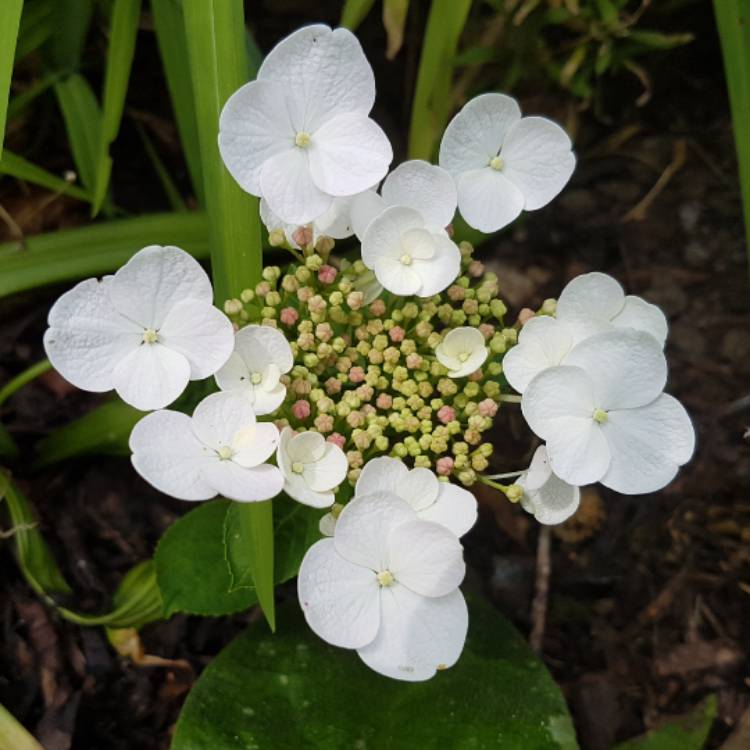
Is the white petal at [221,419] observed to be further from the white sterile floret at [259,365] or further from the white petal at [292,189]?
the white petal at [292,189]

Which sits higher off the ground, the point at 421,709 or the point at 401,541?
the point at 401,541

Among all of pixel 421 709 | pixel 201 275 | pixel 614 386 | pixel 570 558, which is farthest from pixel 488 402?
pixel 570 558

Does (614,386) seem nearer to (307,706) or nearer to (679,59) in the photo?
(307,706)

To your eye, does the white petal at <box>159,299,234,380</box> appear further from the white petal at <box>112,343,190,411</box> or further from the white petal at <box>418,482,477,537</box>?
the white petal at <box>418,482,477,537</box>

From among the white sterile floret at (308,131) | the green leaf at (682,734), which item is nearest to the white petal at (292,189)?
the white sterile floret at (308,131)

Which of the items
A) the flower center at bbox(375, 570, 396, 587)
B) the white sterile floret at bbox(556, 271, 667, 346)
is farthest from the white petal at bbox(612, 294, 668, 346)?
the flower center at bbox(375, 570, 396, 587)

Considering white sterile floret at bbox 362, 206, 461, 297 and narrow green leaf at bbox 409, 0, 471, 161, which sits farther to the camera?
narrow green leaf at bbox 409, 0, 471, 161

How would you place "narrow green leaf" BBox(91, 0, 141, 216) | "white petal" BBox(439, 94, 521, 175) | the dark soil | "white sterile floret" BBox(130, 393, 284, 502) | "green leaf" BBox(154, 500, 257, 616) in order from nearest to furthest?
1. "white sterile floret" BBox(130, 393, 284, 502)
2. "white petal" BBox(439, 94, 521, 175)
3. "green leaf" BBox(154, 500, 257, 616)
4. "narrow green leaf" BBox(91, 0, 141, 216)
5. the dark soil
